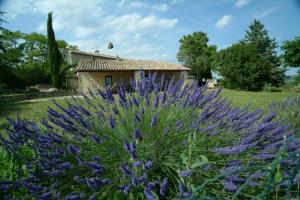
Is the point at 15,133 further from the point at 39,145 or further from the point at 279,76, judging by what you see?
the point at 279,76

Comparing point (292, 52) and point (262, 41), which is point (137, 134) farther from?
point (262, 41)

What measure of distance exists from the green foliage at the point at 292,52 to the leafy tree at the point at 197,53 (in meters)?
20.7

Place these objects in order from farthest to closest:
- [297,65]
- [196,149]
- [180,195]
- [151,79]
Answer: [297,65], [151,79], [196,149], [180,195]

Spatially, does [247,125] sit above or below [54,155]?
above

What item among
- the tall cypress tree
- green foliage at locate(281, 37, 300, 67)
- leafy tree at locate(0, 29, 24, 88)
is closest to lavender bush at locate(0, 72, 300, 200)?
leafy tree at locate(0, 29, 24, 88)

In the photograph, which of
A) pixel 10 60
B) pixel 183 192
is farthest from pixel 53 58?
pixel 183 192

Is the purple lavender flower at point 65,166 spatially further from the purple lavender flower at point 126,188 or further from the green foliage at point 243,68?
the green foliage at point 243,68

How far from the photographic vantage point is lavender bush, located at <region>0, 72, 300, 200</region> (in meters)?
1.61

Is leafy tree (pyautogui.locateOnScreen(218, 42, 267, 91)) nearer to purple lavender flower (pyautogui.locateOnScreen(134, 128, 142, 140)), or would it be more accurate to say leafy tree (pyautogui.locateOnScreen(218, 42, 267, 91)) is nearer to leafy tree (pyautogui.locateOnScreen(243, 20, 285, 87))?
leafy tree (pyautogui.locateOnScreen(243, 20, 285, 87))

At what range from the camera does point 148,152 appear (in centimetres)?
179

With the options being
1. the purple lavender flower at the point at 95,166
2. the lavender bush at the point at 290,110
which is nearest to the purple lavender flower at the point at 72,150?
the purple lavender flower at the point at 95,166

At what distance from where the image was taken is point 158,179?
5.83ft

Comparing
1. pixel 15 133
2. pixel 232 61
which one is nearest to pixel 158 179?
pixel 15 133

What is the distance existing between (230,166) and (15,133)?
1.70m
